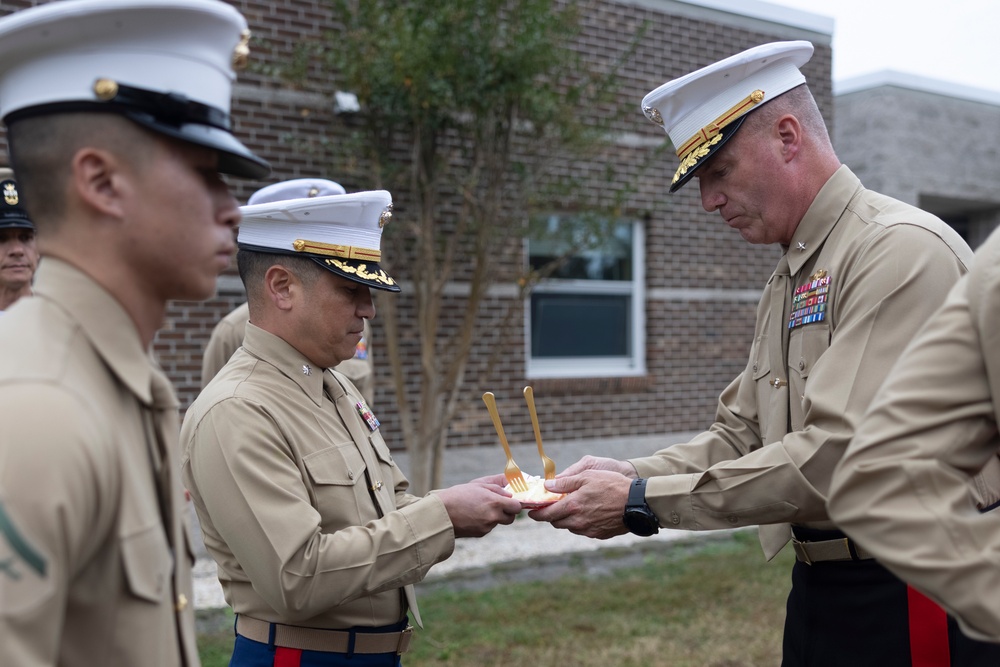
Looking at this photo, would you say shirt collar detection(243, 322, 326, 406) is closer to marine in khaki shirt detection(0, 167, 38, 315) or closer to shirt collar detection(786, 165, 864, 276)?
shirt collar detection(786, 165, 864, 276)

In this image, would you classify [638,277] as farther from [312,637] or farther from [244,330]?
[312,637]

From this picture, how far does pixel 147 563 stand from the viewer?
1.40 m

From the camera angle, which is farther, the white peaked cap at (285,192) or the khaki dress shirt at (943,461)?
the white peaked cap at (285,192)

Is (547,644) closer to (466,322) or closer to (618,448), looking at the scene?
(466,322)

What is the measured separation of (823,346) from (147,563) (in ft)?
6.96

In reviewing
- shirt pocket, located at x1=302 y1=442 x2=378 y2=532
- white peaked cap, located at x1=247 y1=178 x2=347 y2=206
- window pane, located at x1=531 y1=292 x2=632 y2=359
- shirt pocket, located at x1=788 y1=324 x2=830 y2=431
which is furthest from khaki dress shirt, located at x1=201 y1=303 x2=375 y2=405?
window pane, located at x1=531 y1=292 x2=632 y2=359

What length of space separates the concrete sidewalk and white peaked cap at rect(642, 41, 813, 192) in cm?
446

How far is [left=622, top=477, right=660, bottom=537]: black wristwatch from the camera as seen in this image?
9.68ft

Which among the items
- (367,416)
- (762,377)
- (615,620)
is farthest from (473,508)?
(615,620)

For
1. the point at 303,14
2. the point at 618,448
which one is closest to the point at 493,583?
the point at 618,448

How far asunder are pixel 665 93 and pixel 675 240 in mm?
6751

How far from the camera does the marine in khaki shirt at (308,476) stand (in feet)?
7.57

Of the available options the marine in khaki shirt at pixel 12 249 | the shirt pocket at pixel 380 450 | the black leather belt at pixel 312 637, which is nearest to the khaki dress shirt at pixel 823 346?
the shirt pocket at pixel 380 450

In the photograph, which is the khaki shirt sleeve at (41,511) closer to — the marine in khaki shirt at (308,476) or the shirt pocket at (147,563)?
the shirt pocket at (147,563)
